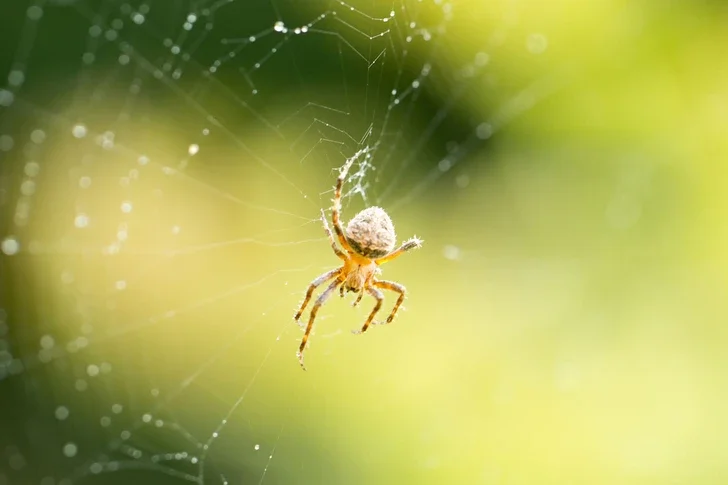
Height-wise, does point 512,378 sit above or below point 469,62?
below

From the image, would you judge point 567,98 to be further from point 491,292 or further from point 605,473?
point 605,473

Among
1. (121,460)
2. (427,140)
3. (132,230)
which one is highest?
(427,140)

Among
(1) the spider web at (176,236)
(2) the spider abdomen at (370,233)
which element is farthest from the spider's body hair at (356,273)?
(1) the spider web at (176,236)

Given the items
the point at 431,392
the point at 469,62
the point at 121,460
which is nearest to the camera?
the point at 121,460

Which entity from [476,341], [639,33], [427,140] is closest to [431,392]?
[476,341]

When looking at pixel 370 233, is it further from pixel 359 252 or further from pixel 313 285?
pixel 313 285

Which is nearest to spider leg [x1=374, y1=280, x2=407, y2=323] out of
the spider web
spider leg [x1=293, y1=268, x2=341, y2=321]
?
spider leg [x1=293, y1=268, x2=341, y2=321]

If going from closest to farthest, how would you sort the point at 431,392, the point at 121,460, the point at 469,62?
the point at 121,460
the point at 431,392
the point at 469,62
